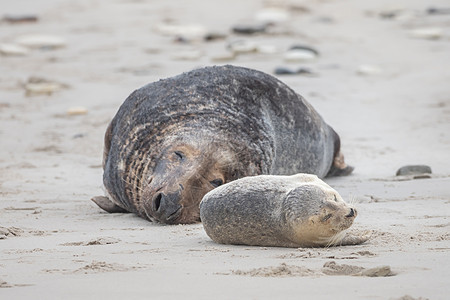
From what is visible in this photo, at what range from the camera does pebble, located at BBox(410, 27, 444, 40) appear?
15.0m

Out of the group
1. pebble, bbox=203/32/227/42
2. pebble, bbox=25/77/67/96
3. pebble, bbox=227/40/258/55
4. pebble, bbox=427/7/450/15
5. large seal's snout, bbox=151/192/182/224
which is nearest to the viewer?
large seal's snout, bbox=151/192/182/224

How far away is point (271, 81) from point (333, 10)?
11.6 m

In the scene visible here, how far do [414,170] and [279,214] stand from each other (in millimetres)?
3174

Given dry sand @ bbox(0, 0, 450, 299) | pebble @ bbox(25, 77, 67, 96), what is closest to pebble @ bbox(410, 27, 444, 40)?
dry sand @ bbox(0, 0, 450, 299)

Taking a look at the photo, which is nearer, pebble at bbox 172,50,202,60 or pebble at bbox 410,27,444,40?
pebble at bbox 172,50,202,60

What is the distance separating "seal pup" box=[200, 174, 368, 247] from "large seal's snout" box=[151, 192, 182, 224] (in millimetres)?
655

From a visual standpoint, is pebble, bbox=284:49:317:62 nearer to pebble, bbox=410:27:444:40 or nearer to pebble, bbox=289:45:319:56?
pebble, bbox=289:45:319:56

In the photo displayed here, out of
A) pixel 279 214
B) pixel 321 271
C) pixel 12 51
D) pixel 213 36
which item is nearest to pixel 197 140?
pixel 279 214

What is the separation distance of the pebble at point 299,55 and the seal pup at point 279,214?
810 cm

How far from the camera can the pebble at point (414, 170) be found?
7.71m

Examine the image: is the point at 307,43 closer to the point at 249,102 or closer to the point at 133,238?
the point at 249,102

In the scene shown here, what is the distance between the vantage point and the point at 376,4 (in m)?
18.4

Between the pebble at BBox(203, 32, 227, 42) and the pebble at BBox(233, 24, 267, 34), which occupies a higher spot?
the pebble at BBox(233, 24, 267, 34)

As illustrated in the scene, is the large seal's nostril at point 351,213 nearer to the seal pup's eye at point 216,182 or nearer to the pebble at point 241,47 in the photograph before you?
the seal pup's eye at point 216,182
